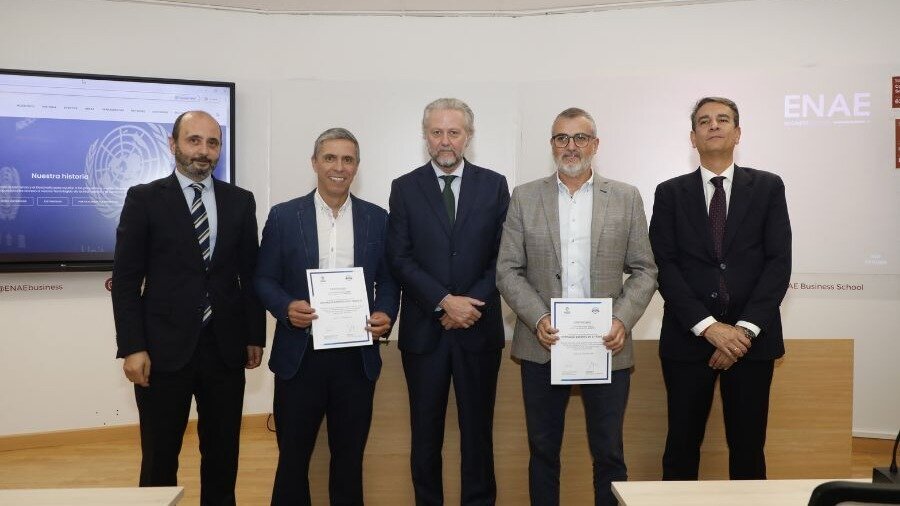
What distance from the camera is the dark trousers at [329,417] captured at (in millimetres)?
2703

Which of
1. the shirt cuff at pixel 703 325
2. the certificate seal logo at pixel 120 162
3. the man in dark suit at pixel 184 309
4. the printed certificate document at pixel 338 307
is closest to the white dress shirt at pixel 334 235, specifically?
the printed certificate document at pixel 338 307

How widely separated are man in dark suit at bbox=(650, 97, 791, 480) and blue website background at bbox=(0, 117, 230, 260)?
130 inches

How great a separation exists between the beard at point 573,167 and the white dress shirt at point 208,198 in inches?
54.9

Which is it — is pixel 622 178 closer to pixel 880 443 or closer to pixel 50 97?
pixel 880 443

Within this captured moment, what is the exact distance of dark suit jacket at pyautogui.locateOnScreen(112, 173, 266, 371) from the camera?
2.54 metres

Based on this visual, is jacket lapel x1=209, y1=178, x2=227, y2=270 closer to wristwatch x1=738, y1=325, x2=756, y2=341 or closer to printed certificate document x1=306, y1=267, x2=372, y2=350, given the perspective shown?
printed certificate document x1=306, y1=267, x2=372, y2=350

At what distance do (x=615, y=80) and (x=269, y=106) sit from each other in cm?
248

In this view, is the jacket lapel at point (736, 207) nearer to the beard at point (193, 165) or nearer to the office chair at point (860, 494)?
the office chair at point (860, 494)

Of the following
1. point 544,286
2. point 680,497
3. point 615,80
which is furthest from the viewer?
point 615,80

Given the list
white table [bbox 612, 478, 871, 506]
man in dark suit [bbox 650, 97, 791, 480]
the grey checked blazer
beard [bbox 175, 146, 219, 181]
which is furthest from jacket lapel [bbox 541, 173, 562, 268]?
beard [bbox 175, 146, 219, 181]

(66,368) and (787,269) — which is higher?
(787,269)

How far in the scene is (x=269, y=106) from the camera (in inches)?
193

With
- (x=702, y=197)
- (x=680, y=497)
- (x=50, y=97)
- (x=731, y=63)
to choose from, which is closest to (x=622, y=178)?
(x=731, y=63)

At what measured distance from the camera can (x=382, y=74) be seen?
495cm
